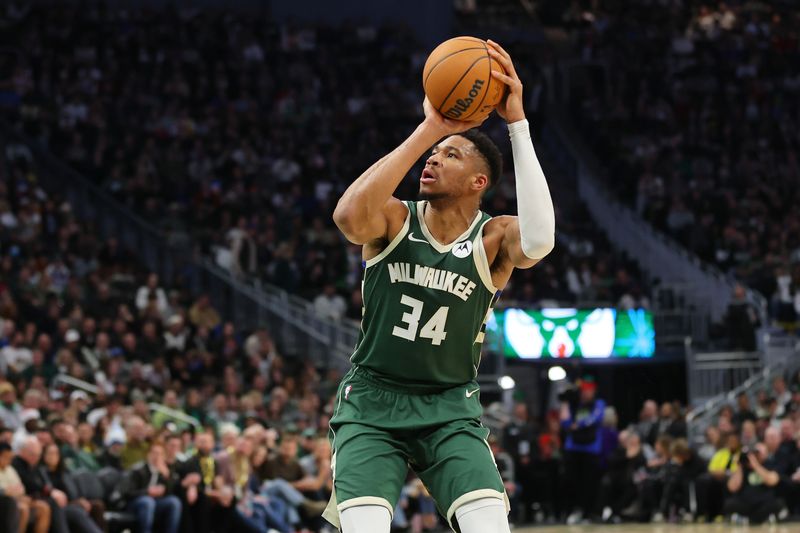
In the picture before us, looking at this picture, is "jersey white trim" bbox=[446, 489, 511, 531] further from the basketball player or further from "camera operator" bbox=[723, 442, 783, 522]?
"camera operator" bbox=[723, 442, 783, 522]

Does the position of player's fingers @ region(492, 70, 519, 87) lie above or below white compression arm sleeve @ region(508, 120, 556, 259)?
above

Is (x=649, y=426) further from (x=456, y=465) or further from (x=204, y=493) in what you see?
(x=456, y=465)

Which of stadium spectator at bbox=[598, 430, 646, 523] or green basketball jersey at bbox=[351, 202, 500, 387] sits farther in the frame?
stadium spectator at bbox=[598, 430, 646, 523]

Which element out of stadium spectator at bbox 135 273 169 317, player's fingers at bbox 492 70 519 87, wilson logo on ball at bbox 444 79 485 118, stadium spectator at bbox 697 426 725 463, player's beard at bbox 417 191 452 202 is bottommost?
stadium spectator at bbox 697 426 725 463

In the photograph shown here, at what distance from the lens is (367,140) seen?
86.6 ft

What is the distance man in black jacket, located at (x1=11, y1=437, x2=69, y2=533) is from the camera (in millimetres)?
12359

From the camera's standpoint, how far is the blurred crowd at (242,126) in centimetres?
2302

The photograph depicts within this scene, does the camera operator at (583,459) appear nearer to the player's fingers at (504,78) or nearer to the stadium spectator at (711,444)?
the stadium spectator at (711,444)

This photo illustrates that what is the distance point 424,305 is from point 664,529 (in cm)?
1122

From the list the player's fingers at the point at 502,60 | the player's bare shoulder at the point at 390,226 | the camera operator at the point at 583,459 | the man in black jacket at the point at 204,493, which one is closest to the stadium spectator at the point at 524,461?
the camera operator at the point at 583,459

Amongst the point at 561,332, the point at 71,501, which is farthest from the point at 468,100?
the point at 561,332

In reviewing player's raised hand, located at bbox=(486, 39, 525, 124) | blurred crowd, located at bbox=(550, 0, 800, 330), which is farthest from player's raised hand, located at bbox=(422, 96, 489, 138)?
blurred crowd, located at bbox=(550, 0, 800, 330)

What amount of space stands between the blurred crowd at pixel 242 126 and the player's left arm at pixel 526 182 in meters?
16.2

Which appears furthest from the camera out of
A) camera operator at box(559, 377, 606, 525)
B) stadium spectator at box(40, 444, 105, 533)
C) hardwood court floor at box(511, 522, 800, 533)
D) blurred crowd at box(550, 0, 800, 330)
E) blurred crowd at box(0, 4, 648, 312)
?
blurred crowd at box(550, 0, 800, 330)
